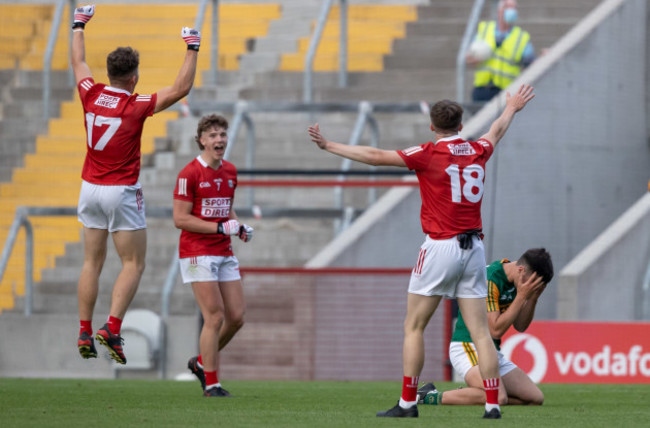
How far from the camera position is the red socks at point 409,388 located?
351 inches

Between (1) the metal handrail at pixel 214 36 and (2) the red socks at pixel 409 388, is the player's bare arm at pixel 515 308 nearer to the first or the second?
(2) the red socks at pixel 409 388

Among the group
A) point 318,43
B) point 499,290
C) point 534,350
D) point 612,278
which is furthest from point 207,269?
point 318,43

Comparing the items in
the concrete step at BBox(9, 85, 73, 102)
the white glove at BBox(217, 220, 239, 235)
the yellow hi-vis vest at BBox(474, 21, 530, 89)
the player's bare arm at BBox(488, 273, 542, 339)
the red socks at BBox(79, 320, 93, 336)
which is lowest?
the red socks at BBox(79, 320, 93, 336)

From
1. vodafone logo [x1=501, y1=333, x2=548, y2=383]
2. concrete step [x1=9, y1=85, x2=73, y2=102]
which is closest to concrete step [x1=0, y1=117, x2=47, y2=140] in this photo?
concrete step [x1=9, y1=85, x2=73, y2=102]

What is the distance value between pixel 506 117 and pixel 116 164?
277 centimetres

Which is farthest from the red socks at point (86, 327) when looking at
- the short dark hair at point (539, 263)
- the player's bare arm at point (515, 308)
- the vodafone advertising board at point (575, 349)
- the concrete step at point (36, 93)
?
the concrete step at point (36, 93)

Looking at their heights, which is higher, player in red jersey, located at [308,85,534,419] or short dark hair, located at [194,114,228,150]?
Result: short dark hair, located at [194,114,228,150]

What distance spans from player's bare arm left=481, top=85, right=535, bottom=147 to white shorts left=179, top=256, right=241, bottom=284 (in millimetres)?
2834

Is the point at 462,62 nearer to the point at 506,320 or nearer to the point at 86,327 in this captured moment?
the point at 506,320

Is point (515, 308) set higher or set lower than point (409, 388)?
higher

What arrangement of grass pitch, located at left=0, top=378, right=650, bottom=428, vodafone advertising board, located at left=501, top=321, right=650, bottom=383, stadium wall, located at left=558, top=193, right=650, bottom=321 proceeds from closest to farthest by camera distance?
grass pitch, located at left=0, top=378, right=650, bottom=428 → vodafone advertising board, located at left=501, top=321, right=650, bottom=383 → stadium wall, located at left=558, top=193, right=650, bottom=321

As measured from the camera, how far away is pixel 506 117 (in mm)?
9242

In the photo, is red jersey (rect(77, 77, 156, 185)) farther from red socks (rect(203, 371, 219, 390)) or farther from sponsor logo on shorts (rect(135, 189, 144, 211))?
red socks (rect(203, 371, 219, 390))

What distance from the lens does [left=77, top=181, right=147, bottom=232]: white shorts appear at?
→ 10.2m
